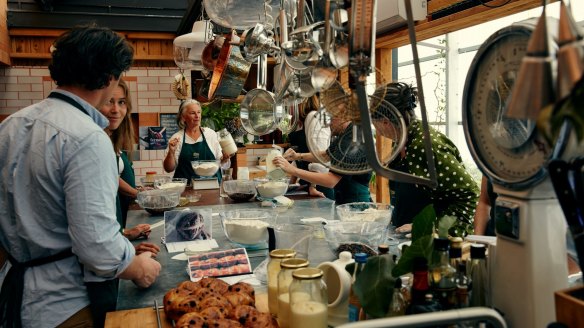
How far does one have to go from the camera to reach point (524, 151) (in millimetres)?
955

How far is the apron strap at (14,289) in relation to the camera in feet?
5.79

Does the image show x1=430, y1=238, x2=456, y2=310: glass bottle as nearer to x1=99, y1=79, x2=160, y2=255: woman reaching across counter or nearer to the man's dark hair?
the man's dark hair

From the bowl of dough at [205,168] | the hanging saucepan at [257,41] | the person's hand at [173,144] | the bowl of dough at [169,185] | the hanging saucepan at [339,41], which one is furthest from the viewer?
the person's hand at [173,144]

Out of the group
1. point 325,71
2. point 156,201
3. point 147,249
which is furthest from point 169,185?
point 325,71

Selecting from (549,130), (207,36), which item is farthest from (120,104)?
(549,130)

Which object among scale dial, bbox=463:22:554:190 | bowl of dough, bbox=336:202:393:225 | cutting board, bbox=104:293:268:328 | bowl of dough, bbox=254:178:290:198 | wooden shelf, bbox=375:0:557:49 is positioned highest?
wooden shelf, bbox=375:0:557:49

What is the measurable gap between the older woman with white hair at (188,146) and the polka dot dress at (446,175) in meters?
2.93

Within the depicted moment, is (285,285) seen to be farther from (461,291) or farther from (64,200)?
(64,200)

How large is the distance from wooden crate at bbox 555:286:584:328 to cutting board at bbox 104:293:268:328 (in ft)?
2.74

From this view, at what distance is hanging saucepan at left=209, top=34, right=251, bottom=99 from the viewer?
318cm

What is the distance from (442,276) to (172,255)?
1382 mm

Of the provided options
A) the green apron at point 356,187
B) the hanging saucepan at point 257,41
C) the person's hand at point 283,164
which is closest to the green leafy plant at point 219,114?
the person's hand at point 283,164

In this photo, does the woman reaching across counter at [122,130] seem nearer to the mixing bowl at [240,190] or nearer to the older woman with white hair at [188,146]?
the mixing bowl at [240,190]

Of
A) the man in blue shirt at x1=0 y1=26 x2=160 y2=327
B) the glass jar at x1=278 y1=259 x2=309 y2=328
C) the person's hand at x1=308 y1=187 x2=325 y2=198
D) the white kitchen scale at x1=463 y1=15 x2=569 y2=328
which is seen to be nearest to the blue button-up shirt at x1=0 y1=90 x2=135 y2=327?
the man in blue shirt at x1=0 y1=26 x2=160 y2=327
